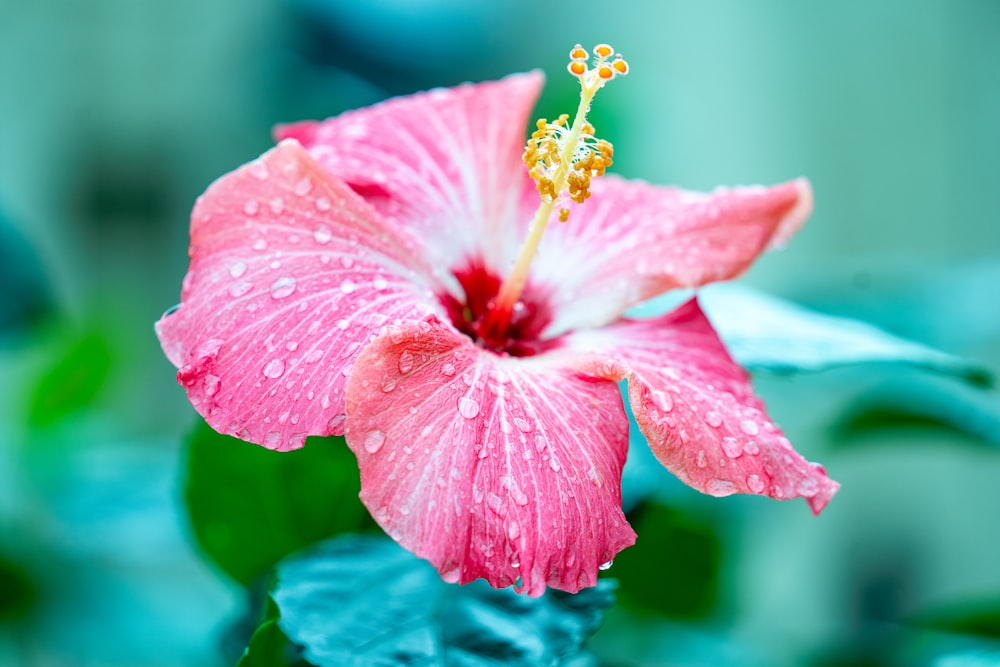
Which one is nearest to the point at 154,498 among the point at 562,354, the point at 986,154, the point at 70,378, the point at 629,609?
the point at 70,378

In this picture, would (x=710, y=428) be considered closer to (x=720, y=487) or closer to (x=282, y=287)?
(x=720, y=487)

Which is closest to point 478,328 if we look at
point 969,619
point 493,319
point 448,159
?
point 493,319

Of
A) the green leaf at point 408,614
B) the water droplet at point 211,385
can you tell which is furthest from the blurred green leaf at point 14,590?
the water droplet at point 211,385

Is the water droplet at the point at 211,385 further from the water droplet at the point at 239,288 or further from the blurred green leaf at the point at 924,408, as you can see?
the blurred green leaf at the point at 924,408

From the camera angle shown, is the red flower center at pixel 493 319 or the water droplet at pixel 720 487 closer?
the water droplet at pixel 720 487

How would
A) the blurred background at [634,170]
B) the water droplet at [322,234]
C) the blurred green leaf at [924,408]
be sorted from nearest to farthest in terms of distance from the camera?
the water droplet at [322,234], the blurred green leaf at [924,408], the blurred background at [634,170]

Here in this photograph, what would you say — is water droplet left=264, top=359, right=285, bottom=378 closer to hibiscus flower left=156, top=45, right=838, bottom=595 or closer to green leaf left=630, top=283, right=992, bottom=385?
hibiscus flower left=156, top=45, right=838, bottom=595
